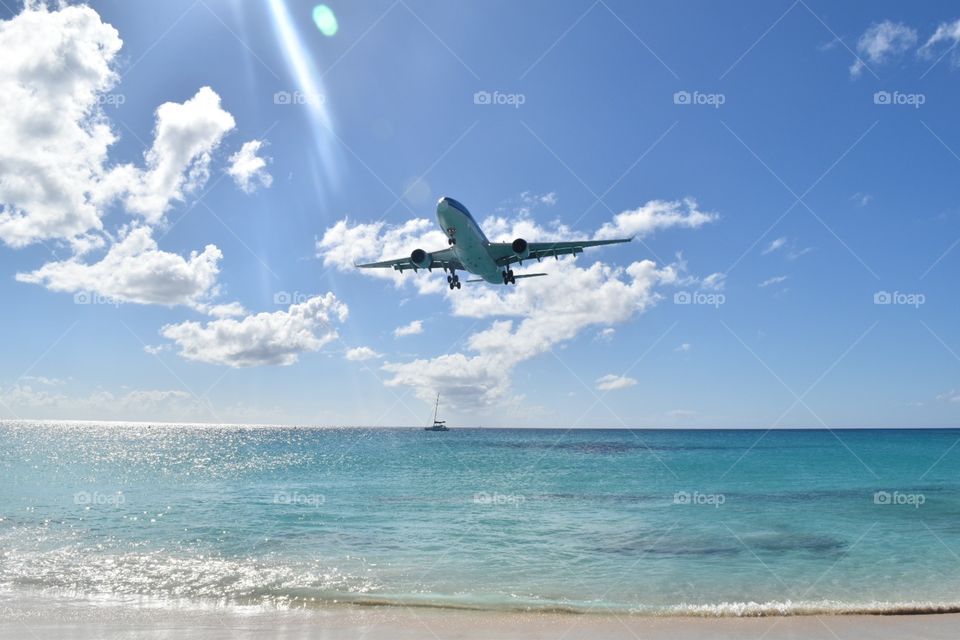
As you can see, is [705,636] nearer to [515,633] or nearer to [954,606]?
[515,633]

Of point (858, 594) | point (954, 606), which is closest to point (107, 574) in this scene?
point (858, 594)

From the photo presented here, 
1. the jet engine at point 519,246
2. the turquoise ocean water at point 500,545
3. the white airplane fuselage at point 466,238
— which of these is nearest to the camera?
the turquoise ocean water at point 500,545

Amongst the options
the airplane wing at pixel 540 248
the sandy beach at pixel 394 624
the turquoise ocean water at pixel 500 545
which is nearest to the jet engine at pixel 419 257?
the airplane wing at pixel 540 248

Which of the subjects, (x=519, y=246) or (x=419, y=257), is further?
(x=419, y=257)

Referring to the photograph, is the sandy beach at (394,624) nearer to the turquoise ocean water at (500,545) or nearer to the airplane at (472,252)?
the turquoise ocean water at (500,545)

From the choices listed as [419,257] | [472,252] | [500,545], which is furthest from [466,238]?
[500,545]

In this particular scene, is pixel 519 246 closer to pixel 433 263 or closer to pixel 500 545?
pixel 433 263

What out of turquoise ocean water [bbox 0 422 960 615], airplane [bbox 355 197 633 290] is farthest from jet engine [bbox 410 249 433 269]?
turquoise ocean water [bbox 0 422 960 615]
